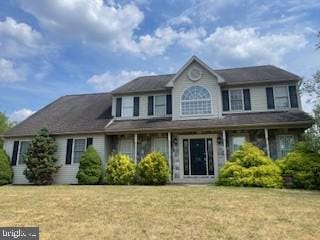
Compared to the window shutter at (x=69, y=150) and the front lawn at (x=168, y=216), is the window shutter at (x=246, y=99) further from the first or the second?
the window shutter at (x=69, y=150)

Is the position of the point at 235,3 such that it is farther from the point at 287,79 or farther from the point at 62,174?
the point at 62,174

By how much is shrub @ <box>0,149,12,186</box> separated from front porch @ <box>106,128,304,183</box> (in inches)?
298

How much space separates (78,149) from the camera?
16641mm

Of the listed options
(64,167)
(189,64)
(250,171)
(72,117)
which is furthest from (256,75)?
(64,167)

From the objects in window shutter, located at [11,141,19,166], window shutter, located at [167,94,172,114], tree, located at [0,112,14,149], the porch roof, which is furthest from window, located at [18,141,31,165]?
tree, located at [0,112,14,149]

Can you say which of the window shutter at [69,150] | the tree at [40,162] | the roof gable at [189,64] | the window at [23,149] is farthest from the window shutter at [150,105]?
the window at [23,149]

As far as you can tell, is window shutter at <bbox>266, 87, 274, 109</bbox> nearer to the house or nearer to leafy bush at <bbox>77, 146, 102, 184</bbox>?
the house

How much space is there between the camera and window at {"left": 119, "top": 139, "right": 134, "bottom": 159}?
54.3 feet

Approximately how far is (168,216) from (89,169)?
929 cm

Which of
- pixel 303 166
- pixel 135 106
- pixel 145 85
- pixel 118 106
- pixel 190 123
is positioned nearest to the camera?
pixel 303 166

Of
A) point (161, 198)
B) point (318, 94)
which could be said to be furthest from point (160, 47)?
point (161, 198)

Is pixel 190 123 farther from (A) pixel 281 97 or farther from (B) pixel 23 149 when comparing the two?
(B) pixel 23 149

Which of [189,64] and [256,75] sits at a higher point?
[189,64]

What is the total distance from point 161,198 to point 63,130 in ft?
33.1
